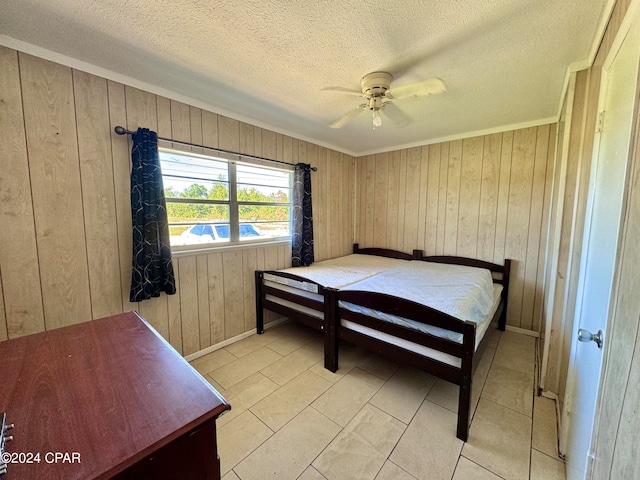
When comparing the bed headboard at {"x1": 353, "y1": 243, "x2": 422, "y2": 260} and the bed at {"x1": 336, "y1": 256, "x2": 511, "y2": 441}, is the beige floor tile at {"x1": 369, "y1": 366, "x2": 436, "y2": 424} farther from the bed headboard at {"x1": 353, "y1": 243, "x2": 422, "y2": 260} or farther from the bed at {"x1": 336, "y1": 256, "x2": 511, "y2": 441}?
the bed headboard at {"x1": 353, "y1": 243, "x2": 422, "y2": 260}

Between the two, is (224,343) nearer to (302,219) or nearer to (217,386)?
(217,386)

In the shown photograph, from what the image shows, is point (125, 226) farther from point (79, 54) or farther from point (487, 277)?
point (487, 277)

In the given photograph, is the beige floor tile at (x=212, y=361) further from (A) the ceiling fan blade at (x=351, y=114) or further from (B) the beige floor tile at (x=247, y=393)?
(A) the ceiling fan blade at (x=351, y=114)

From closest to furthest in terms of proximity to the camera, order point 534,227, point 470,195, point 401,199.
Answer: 1. point 534,227
2. point 470,195
3. point 401,199

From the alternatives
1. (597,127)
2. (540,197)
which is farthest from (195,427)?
(540,197)

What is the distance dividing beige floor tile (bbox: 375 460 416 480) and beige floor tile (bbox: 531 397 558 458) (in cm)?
85

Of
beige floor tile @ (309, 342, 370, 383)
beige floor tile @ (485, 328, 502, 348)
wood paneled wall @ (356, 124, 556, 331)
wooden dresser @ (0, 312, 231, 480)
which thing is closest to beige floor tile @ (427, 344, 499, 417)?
beige floor tile @ (485, 328, 502, 348)

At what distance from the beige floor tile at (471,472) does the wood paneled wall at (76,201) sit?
2.23m

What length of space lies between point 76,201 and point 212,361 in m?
1.70

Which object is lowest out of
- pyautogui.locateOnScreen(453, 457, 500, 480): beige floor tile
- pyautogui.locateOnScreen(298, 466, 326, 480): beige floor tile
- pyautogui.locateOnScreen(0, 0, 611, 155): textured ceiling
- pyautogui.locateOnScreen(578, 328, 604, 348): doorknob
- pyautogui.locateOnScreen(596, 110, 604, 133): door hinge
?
pyautogui.locateOnScreen(298, 466, 326, 480): beige floor tile

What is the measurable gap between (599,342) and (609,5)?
155 centimetres

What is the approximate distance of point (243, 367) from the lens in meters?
2.33

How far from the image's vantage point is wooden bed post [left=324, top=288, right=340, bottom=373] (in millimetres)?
2188

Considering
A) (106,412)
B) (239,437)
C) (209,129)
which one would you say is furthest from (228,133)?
(239,437)
